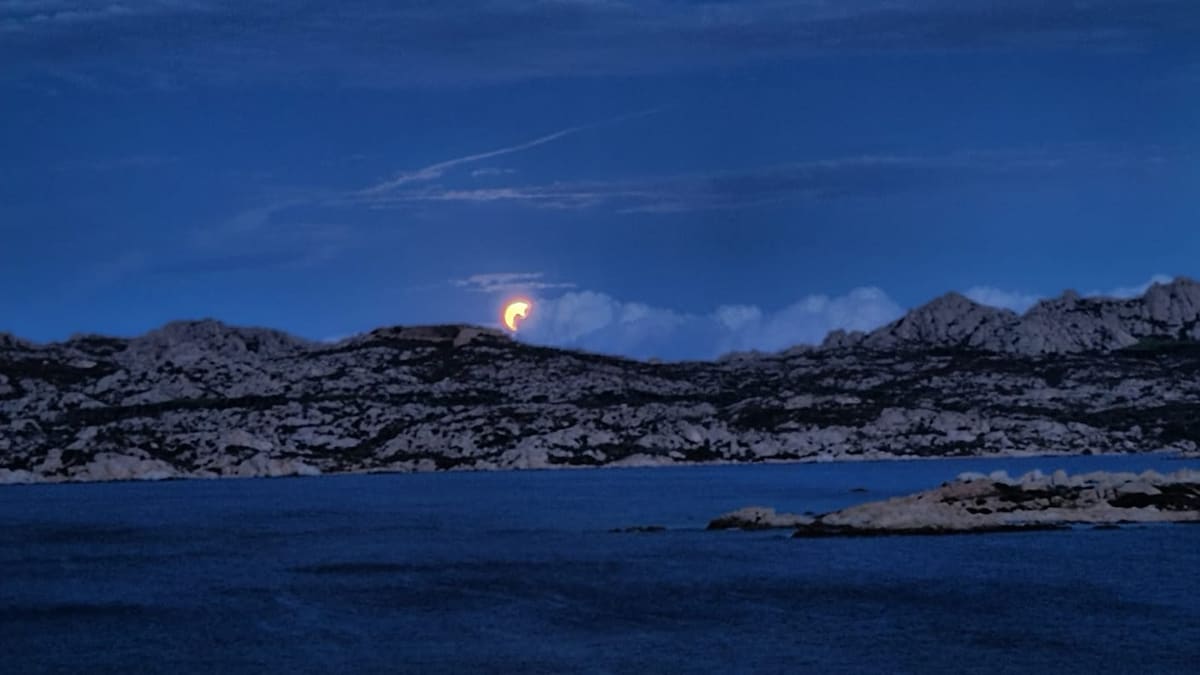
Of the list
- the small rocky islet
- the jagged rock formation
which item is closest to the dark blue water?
the small rocky islet

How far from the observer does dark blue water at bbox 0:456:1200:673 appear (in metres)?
48.9

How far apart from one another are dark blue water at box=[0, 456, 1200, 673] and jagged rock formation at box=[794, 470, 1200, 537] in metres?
3.01

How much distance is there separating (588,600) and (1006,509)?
44.2 metres

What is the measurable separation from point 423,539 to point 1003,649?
60.1 m

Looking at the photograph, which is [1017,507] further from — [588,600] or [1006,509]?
[588,600]

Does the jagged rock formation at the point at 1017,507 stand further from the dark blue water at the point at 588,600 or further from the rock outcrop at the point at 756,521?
the dark blue water at the point at 588,600

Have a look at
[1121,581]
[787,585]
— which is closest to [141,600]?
[787,585]

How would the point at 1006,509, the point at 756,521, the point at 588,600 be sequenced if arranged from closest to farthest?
the point at 588,600, the point at 1006,509, the point at 756,521

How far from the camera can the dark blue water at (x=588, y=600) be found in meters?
48.9

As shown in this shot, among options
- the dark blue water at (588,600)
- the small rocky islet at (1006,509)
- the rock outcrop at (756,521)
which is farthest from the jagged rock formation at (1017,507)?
the dark blue water at (588,600)

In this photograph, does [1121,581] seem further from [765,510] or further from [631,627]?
[765,510]

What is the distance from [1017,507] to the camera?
322 feet

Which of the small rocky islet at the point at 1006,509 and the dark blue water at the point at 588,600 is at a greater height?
the small rocky islet at the point at 1006,509

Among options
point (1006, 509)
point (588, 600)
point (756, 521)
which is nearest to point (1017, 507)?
point (1006, 509)
